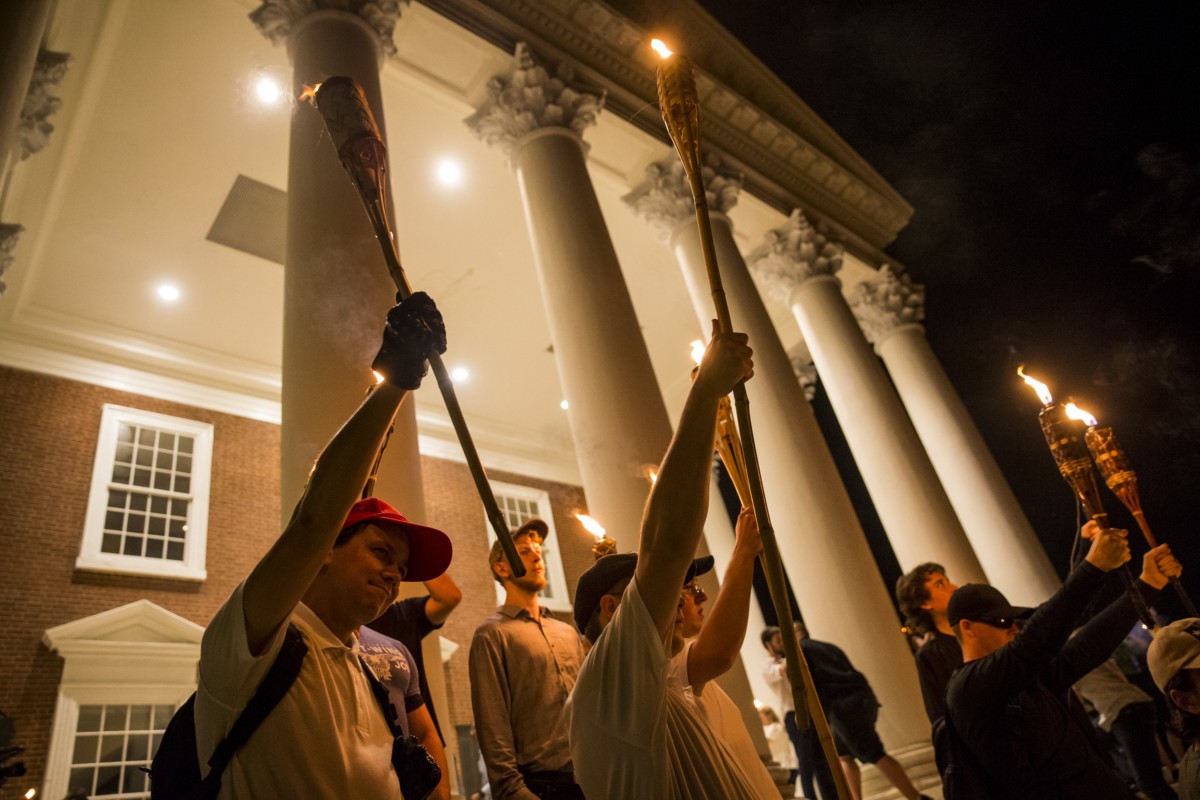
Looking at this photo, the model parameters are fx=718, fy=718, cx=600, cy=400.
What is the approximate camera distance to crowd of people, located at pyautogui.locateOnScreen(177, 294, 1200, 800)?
1444 millimetres

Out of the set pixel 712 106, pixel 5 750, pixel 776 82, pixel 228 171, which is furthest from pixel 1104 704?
pixel 228 171

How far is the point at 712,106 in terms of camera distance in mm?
11336

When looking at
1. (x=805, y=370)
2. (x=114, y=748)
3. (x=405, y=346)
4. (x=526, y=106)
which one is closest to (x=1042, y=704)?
(x=405, y=346)

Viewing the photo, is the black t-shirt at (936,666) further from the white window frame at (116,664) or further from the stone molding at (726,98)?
the white window frame at (116,664)

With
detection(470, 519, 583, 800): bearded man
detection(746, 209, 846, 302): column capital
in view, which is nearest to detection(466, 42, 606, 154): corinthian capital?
detection(746, 209, 846, 302): column capital

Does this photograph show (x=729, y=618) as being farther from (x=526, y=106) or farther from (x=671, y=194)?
(x=671, y=194)

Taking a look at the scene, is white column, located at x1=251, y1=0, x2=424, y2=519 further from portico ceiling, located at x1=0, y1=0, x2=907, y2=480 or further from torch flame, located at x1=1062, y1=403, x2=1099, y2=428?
torch flame, located at x1=1062, y1=403, x2=1099, y2=428

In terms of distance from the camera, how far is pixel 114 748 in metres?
9.61

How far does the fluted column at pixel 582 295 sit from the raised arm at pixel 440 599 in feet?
7.92

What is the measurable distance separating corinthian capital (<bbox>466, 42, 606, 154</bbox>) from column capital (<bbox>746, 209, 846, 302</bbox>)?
4.61m

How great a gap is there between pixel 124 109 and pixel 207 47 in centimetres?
156

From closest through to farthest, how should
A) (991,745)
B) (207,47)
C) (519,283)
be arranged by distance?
1. (991,745)
2. (207,47)
3. (519,283)

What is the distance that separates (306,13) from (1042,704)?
6.79 m

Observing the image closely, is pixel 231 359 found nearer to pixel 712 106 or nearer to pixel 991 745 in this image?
pixel 712 106
